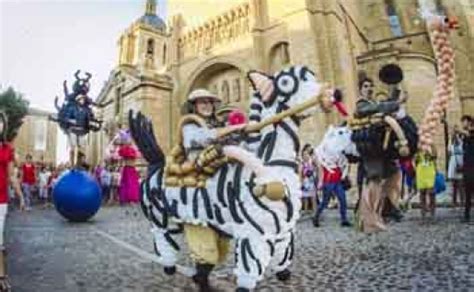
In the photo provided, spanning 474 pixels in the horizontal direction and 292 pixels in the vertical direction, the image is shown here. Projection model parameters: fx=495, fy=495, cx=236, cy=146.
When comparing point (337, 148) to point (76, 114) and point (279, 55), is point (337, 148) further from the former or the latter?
point (279, 55)

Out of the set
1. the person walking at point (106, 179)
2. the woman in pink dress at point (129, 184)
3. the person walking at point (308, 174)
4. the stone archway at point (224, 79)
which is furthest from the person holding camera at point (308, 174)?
the stone archway at point (224, 79)

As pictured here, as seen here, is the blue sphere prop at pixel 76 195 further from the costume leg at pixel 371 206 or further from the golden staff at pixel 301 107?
the golden staff at pixel 301 107

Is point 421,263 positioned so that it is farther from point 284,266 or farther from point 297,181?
point 297,181

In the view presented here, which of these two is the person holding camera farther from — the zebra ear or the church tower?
the church tower

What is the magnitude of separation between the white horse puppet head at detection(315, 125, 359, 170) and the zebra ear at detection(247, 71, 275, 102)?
74.6 inches

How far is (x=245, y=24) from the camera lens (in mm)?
31391

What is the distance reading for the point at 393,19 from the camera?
37312 millimetres

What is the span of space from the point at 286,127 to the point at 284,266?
1217mm

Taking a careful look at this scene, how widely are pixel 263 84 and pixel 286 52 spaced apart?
25.6 metres

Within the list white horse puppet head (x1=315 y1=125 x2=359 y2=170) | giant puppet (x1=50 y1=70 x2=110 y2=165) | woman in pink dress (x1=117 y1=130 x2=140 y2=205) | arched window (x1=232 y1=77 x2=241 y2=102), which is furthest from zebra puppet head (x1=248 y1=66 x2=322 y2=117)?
arched window (x1=232 y1=77 x2=241 y2=102)

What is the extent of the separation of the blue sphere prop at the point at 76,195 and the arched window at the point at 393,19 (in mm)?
30306

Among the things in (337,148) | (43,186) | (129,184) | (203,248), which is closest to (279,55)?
(129,184)

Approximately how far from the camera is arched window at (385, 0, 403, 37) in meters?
36.5

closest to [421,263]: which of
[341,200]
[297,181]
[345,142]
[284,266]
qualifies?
[345,142]
